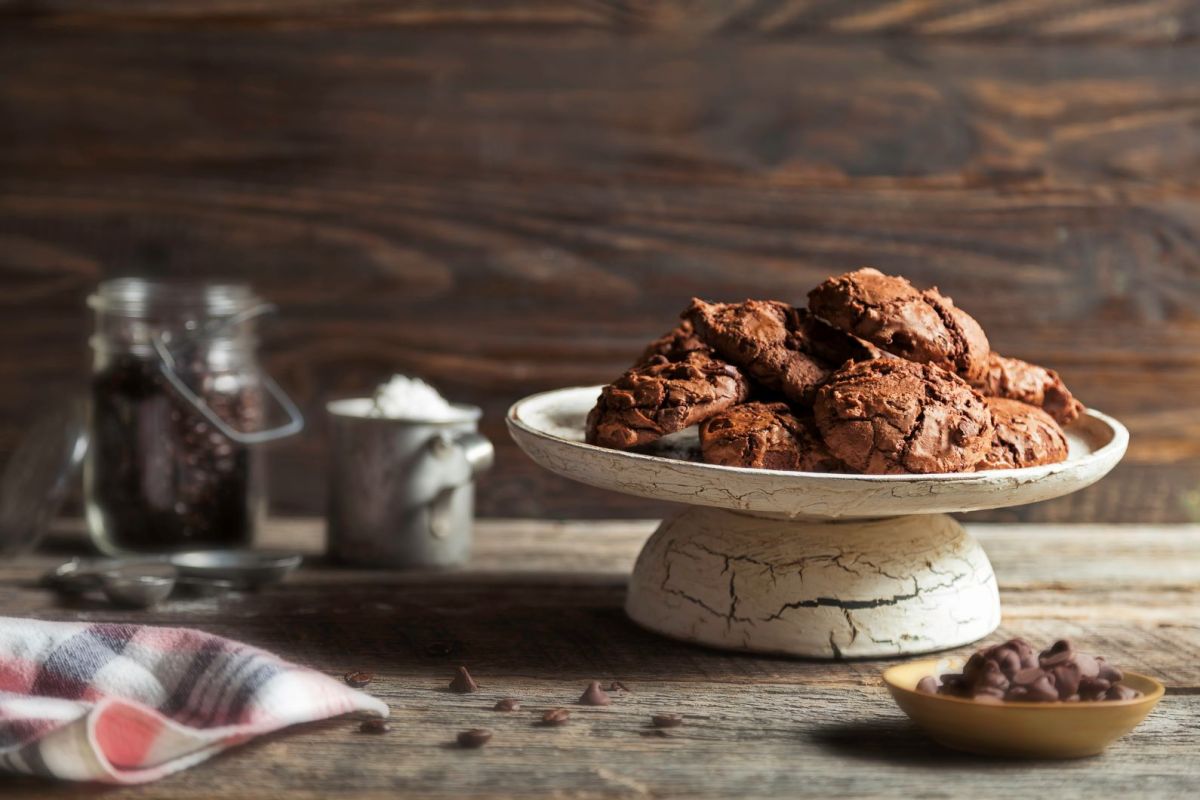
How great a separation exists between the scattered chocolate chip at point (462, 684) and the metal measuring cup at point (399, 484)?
1.44 ft

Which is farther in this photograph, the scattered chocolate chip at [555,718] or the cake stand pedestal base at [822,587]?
the cake stand pedestal base at [822,587]

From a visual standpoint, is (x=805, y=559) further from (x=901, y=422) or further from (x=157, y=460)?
(x=157, y=460)

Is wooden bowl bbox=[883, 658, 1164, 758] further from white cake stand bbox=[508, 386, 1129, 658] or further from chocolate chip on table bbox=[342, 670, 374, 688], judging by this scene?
chocolate chip on table bbox=[342, 670, 374, 688]

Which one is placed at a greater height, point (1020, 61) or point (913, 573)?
point (1020, 61)

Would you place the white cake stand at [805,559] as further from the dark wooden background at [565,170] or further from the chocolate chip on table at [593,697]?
the dark wooden background at [565,170]

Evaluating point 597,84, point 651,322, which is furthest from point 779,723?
point 597,84

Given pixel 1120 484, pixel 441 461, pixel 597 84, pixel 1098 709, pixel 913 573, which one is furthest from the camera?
pixel 1120 484

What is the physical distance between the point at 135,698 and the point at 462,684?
255 mm

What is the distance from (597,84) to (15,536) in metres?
0.93

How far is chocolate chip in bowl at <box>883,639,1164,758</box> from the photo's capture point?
95 centimetres

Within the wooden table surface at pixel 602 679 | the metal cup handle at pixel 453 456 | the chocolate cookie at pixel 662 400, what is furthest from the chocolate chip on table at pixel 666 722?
the metal cup handle at pixel 453 456

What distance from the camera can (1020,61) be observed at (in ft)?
6.12

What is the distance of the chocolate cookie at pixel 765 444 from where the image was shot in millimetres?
1124

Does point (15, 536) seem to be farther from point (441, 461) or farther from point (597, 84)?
point (597, 84)
